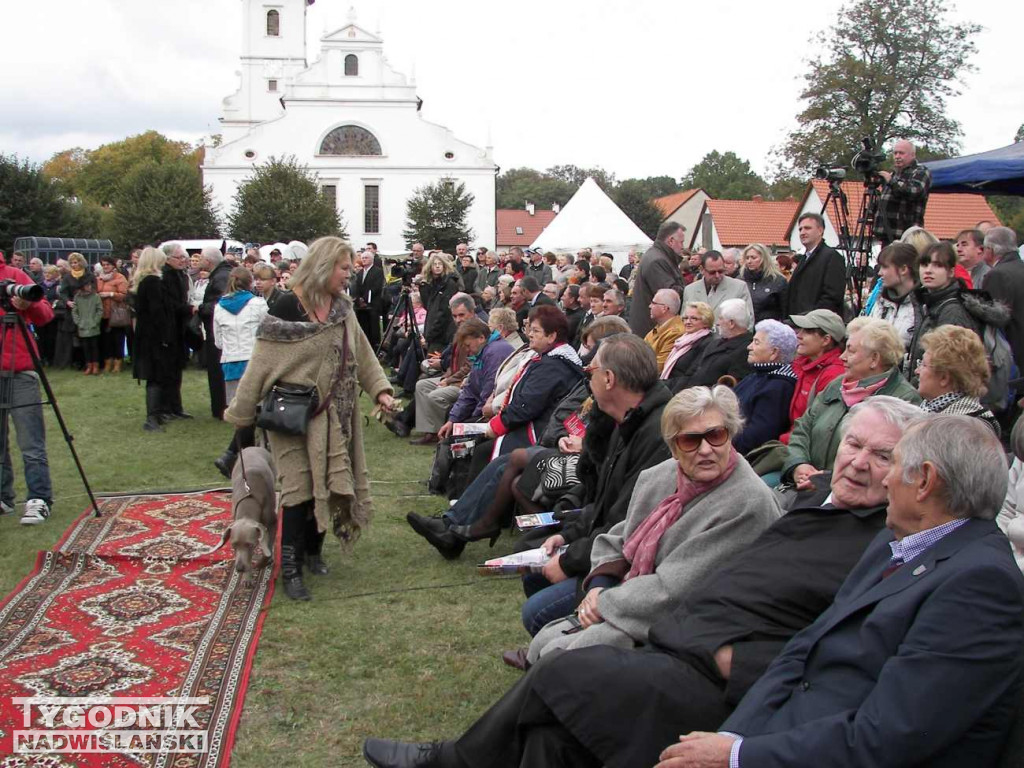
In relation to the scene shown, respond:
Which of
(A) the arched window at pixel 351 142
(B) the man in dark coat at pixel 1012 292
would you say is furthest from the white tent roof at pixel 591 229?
(A) the arched window at pixel 351 142

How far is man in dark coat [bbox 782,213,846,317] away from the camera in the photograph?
7.03 meters

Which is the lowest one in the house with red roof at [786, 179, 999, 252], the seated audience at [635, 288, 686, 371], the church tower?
the seated audience at [635, 288, 686, 371]

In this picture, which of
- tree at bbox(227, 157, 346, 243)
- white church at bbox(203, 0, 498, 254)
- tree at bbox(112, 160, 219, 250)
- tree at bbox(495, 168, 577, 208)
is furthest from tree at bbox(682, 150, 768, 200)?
tree at bbox(112, 160, 219, 250)

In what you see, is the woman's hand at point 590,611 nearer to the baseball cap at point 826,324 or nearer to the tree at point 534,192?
the baseball cap at point 826,324

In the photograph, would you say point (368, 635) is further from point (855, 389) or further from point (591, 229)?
point (591, 229)

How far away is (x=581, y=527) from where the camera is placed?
4.19 metres

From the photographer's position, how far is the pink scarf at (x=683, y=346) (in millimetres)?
6266

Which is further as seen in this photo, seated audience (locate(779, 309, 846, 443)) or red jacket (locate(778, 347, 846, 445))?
seated audience (locate(779, 309, 846, 443))

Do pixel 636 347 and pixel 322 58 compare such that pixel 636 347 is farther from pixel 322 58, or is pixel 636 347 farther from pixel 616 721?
pixel 322 58

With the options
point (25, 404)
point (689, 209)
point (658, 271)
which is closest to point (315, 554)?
point (25, 404)

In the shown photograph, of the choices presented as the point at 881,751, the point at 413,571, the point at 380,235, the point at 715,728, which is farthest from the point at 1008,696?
the point at 380,235

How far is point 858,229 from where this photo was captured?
26.5 ft

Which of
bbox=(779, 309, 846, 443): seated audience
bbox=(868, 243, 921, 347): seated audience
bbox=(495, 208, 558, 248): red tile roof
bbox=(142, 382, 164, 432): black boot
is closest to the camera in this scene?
bbox=(779, 309, 846, 443): seated audience

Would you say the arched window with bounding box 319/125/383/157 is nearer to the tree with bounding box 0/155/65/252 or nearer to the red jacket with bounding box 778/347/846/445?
the tree with bounding box 0/155/65/252
